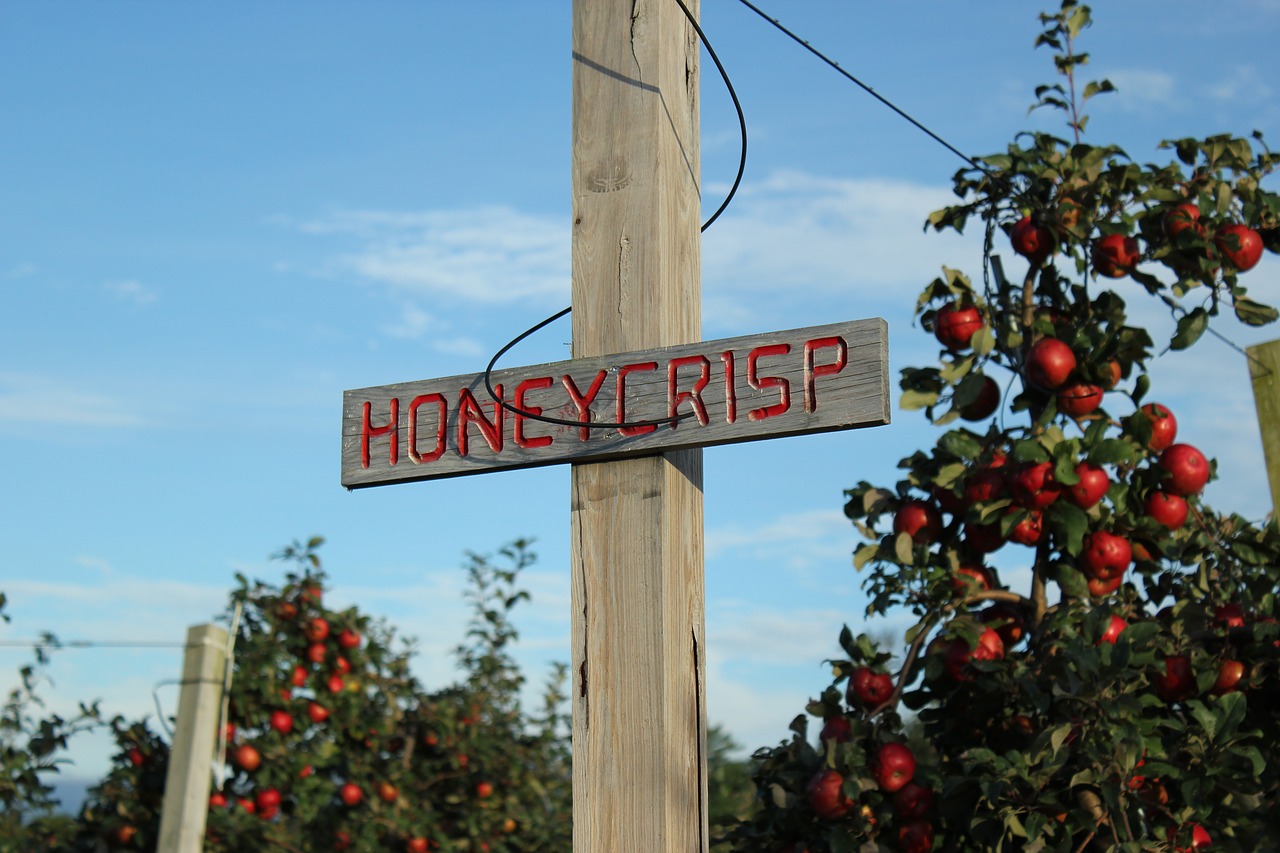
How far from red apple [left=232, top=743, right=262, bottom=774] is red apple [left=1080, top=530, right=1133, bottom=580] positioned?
4.31m

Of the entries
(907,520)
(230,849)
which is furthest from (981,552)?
(230,849)

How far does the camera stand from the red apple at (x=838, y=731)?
383cm

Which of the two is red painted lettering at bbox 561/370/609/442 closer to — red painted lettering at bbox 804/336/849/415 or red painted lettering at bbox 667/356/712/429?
red painted lettering at bbox 667/356/712/429

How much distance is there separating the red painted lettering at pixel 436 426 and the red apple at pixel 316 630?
454cm

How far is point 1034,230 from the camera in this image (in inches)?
162

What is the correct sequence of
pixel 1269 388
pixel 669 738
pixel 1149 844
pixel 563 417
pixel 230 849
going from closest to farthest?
pixel 669 738 → pixel 563 417 → pixel 1149 844 → pixel 1269 388 → pixel 230 849

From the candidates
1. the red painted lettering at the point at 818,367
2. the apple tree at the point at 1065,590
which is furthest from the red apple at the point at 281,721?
the red painted lettering at the point at 818,367

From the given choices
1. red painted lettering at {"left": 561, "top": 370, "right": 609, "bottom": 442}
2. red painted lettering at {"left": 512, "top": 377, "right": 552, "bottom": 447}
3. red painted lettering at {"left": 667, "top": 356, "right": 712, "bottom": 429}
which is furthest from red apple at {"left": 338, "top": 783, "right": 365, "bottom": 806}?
red painted lettering at {"left": 667, "top": 356, "right": 712, "bottom": 429}

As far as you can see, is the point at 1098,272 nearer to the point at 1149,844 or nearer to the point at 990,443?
the point at 990,443

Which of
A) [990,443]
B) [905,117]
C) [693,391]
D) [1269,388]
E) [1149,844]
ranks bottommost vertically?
[1149,844]

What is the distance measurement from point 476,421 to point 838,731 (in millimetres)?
1458

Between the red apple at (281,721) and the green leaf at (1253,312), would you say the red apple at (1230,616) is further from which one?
the red apple at (281,721)

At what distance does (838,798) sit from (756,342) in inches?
59.2

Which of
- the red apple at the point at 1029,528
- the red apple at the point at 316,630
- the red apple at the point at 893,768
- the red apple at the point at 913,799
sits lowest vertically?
the red apple at the point at 913,799
